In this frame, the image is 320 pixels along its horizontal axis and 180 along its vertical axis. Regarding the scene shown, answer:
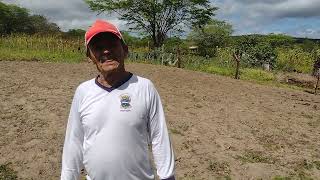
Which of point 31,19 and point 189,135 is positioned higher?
point 31,19

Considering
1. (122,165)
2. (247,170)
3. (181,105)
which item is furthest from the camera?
(181,105)

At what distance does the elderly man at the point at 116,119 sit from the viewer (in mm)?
2010

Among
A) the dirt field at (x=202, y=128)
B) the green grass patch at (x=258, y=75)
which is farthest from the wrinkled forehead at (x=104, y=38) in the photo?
the green grass patch at (x=258, y=75)

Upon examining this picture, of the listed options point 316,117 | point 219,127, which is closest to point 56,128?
point 219,127

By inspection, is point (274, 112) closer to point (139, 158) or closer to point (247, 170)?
point (247, 170)

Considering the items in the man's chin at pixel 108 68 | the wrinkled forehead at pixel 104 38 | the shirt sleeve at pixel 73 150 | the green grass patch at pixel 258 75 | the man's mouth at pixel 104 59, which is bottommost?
the green grass patch at pixel 258 75

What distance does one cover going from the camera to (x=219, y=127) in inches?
280

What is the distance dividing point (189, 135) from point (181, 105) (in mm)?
1707

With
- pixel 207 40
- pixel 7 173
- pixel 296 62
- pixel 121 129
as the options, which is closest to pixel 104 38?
pixel 121 129

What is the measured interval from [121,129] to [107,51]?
395 mm

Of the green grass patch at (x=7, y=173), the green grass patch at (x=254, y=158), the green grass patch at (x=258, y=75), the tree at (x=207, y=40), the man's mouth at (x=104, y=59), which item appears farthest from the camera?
the tree at (x=207, y=40)

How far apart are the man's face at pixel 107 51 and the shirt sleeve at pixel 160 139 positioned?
8.4 inches

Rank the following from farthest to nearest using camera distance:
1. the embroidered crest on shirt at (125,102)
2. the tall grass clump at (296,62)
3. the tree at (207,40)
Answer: the tree at (207,40) → the tall grass clump at (296,62) → the embroidered crest on shirt at (125,102)

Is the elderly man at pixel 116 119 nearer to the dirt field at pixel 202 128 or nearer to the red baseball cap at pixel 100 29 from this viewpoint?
the red baseball cap at pixel 100 29
